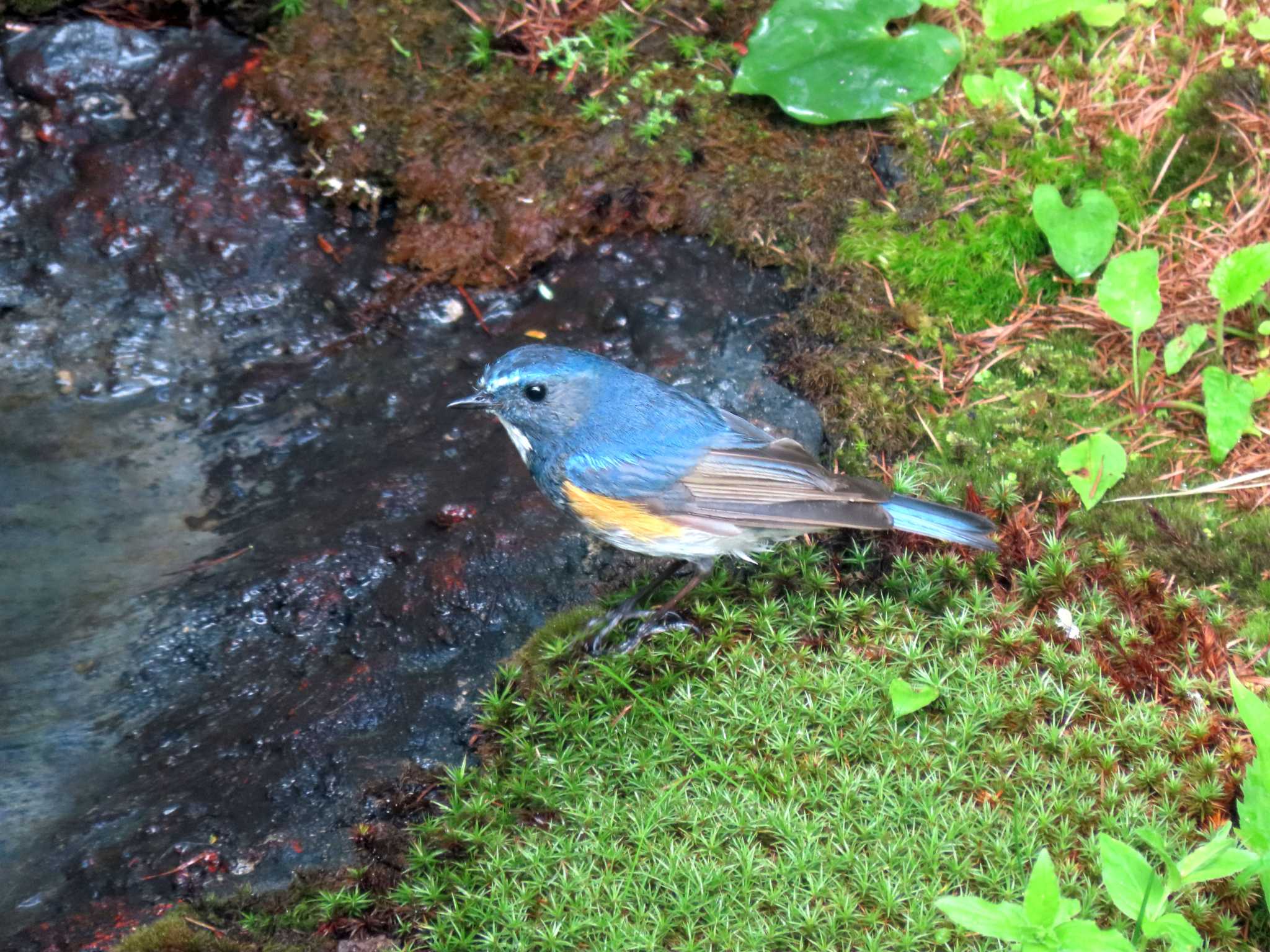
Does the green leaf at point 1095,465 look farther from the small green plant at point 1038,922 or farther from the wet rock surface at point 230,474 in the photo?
the small green plant at point 1038,922

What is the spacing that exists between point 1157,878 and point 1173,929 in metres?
0.18

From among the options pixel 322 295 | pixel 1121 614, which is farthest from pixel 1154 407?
pixel 322 295

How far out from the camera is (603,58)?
257 inches

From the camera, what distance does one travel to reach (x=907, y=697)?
13.9ft

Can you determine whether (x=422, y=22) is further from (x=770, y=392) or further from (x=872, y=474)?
(x=872, y=474)

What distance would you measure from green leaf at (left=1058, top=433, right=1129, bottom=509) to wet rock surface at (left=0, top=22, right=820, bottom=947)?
1318 mm

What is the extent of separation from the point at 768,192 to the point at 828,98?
0.69 m

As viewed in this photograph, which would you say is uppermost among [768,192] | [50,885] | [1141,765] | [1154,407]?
[768,192]

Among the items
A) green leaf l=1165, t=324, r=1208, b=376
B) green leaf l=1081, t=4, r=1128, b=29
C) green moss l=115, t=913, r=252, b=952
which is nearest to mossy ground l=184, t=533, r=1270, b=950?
green moss l=115, t=913, r=252, b=952

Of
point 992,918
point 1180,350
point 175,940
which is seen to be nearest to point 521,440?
point 175,940

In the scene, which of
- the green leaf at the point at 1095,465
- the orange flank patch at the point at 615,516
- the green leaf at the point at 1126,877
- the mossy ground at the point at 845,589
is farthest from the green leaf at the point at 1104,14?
the green leaf at the point at 1126,877

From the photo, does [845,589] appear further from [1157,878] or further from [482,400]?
[1157,878]

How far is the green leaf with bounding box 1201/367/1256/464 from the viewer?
520cm

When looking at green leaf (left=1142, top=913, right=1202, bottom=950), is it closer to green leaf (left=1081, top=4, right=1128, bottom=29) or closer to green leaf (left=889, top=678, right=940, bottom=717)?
green leaf (left=889, top=678, right=940, bottom=717)
